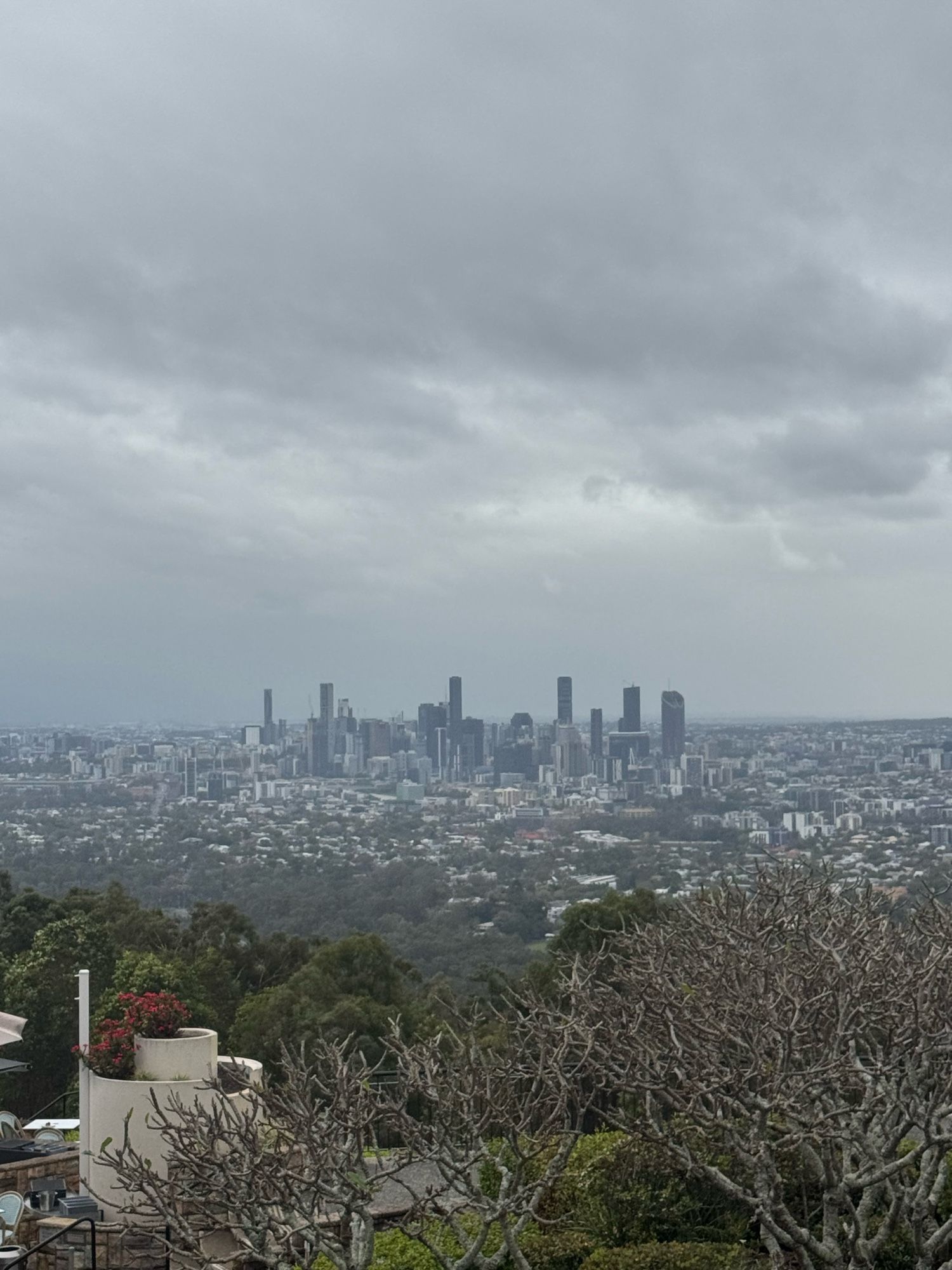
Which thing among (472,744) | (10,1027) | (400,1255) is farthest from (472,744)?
(400,1255)

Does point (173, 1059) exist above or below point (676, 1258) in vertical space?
above

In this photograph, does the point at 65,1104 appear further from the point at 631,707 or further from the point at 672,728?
the point at 631,707

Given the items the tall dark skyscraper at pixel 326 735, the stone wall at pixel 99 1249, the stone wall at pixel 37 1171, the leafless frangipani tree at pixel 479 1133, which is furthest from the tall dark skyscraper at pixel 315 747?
the leafless frangipani tree at pixel 479 1133

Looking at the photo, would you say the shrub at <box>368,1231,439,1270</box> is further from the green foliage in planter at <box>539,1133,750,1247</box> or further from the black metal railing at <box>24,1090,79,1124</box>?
the black metal railing at <box>24,1090,79,1124</box>

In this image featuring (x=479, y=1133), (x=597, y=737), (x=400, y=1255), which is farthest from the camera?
(x=597, y=737)

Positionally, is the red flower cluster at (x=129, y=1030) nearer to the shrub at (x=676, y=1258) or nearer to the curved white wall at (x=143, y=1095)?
the curved white wall at (x=143, y=1095)

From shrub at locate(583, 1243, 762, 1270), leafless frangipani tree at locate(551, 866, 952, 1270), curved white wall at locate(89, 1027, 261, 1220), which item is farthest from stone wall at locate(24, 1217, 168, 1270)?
leafless frangipani tree at locate(551, 866, 952, 1270)

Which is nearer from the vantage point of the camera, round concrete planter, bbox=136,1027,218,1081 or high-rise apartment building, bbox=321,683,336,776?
round concrete planter, bbox=136,1027,218,1081
